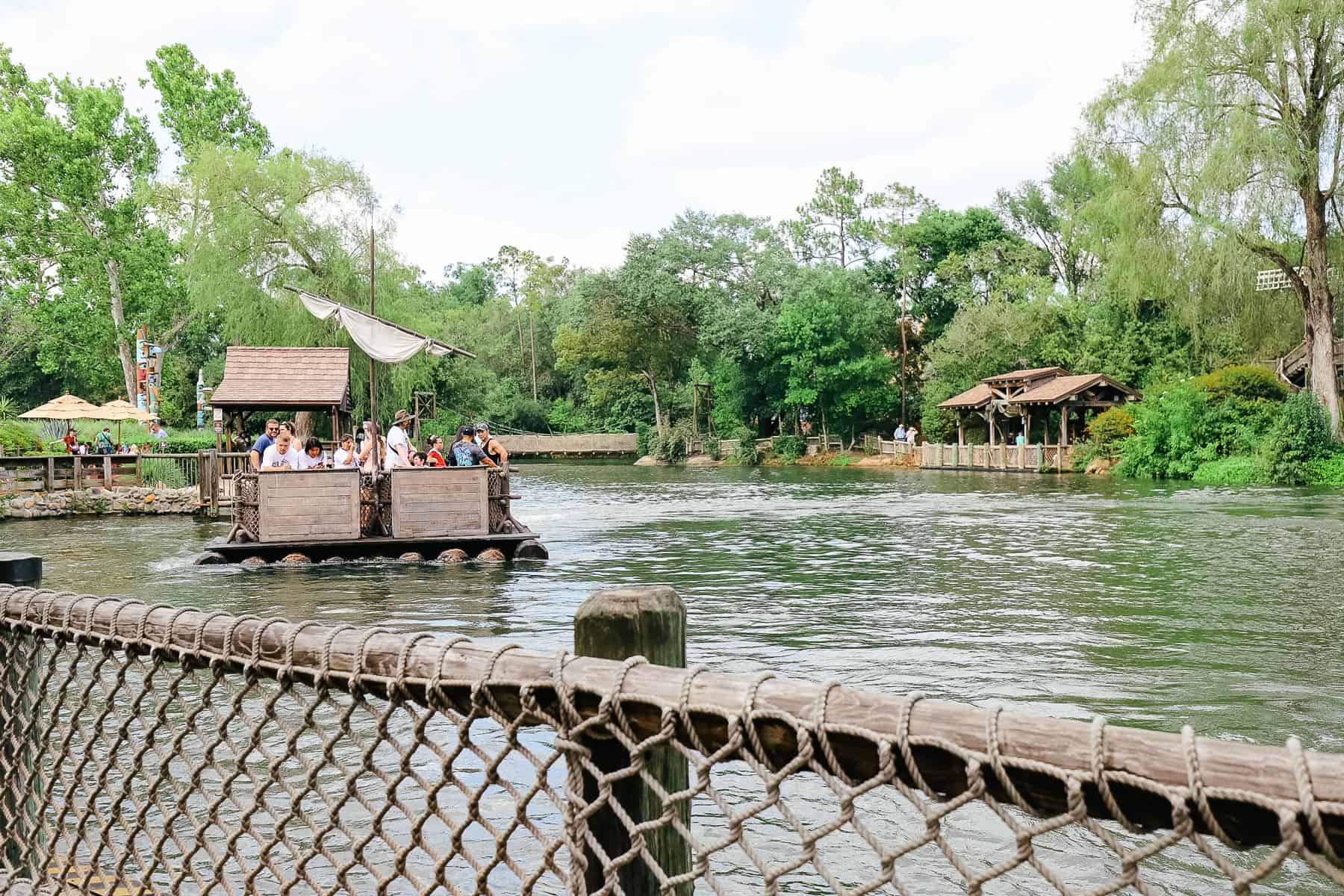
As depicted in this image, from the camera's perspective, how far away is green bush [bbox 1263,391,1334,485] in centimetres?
3084

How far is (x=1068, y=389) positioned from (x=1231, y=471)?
964 centimetres

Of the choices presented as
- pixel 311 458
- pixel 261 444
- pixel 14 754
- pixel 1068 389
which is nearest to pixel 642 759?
pixel 14 754

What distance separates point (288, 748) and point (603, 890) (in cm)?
85

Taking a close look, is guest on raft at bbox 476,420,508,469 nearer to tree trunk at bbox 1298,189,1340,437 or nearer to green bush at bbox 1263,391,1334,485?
green bush at bbox 1263,391,1334,485

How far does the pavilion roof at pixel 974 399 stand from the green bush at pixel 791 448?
12.3 meters

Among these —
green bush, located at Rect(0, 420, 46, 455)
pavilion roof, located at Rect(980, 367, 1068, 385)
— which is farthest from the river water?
pavilion roof, located at Rect(980, 367, 1068, 385)

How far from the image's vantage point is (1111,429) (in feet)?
130

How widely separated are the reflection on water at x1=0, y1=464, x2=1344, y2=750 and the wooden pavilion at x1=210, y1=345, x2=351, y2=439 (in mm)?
2922

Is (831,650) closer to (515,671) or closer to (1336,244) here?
(515,671)

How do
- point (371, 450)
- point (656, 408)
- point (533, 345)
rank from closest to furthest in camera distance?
point (371, 450)
point (656, 408)
point (533, 345)

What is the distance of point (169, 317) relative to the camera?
49.4 meters

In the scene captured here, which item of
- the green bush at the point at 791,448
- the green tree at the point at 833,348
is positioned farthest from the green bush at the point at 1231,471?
the green bush at the point at 791,448

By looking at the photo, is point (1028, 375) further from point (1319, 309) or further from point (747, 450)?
point (747, 450)

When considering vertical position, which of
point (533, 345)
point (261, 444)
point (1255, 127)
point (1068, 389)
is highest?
point (1255, 127)
